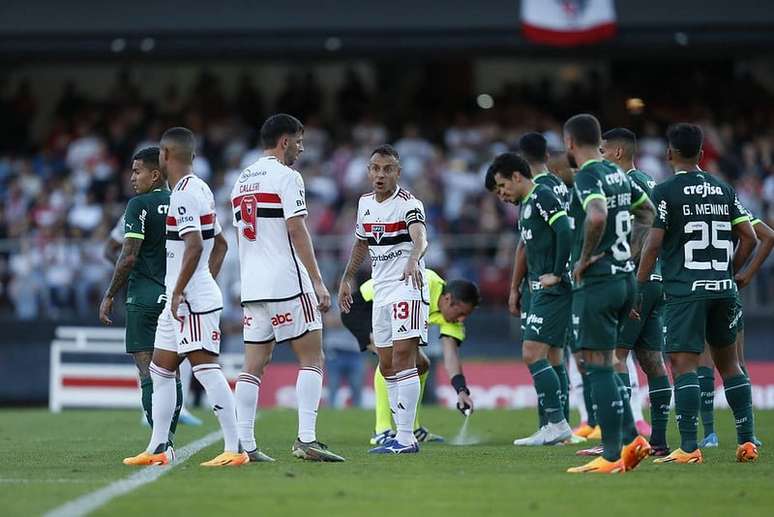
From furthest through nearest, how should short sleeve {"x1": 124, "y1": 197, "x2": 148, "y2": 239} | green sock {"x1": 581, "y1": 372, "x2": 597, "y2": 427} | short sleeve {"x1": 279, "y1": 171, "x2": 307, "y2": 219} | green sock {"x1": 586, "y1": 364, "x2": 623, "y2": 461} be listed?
green sock {"x1": 581, "y1": 372, "x2": 597, "y2": 427} → short sleeve {"x1": 124, "y1": 197, "x2": 148, "y2": 239} → short sleeve {"x1": 279, "y1": 171, "x2": 307, "y2": 219} → green sock {"x1": 586, "y1": 364, "x2": 623, "y2": 461}

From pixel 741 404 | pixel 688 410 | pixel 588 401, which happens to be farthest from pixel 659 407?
pixel 588 401

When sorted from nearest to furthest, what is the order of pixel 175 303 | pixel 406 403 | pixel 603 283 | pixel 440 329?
pixel 603 283, pixel 175 303, pixel 406 403, pixel 440 329

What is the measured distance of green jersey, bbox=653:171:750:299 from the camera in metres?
10.1

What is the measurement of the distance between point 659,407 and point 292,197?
353 cm

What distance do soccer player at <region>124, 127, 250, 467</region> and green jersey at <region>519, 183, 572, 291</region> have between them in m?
2.91

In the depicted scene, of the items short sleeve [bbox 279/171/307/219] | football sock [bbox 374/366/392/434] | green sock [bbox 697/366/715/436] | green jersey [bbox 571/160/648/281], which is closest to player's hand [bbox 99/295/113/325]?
short sleeve [bbox 279/171/307/219]

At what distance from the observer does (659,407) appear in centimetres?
1090

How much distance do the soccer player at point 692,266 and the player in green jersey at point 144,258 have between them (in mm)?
3813

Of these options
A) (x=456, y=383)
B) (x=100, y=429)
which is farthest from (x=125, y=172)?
(x=456, y=383)

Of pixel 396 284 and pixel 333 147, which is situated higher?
pixel 333 147

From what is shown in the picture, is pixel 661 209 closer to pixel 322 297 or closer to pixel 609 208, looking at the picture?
pixel 609 208

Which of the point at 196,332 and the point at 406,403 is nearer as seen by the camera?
the point at 196,332

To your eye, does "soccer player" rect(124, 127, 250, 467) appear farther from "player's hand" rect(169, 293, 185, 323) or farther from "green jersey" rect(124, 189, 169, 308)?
"green jersey" rect(124, 189, 169, 308)

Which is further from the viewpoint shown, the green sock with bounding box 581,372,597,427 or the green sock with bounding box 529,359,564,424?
the green sock with bounding box 581,372,597,427
